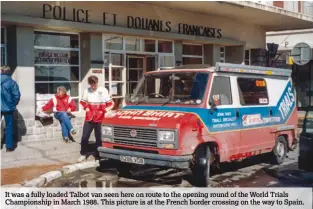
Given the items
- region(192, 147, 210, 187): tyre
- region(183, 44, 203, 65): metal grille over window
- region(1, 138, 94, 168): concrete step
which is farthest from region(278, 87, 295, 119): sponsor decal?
region(183, 44, 203, 65): metal grille over window

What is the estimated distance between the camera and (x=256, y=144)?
8641 mm

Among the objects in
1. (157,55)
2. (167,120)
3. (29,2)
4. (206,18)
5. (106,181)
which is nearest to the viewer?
(167,120)

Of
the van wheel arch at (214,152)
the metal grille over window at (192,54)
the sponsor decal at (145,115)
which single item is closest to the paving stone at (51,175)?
the sponsor decal at (145,115)

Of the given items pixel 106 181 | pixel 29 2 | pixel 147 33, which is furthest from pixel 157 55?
pixel 106 181

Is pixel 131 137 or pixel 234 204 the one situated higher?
pixel 131 137

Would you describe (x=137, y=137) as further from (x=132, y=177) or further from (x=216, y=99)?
(x=216, y=99)

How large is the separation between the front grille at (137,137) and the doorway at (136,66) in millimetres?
7023

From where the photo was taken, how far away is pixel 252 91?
28.3 feet

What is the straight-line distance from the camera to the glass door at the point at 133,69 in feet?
48.4

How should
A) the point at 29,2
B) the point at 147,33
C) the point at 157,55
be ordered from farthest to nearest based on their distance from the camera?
the point at 157,55
the point at 147,33
the point at 29,2

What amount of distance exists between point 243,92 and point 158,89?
5.58 feet

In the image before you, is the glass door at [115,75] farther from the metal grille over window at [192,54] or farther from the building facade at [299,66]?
the building facade at [299,66]

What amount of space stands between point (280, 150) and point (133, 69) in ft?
22.6

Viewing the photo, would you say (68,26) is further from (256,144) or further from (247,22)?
(247,22)
